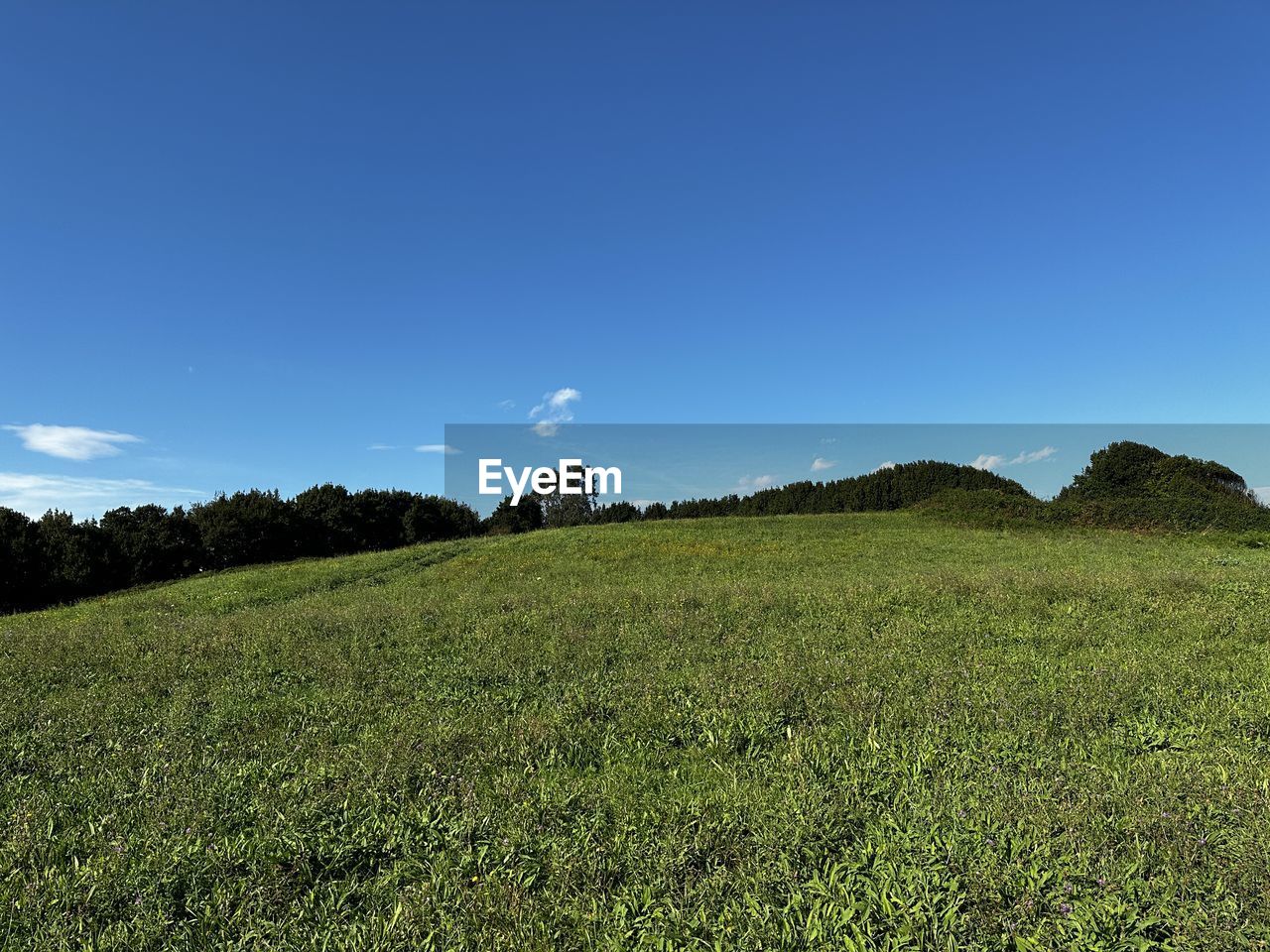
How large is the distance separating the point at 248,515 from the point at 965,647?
46109mm

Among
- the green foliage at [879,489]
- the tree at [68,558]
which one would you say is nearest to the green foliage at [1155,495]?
the green foliage at [879,489]

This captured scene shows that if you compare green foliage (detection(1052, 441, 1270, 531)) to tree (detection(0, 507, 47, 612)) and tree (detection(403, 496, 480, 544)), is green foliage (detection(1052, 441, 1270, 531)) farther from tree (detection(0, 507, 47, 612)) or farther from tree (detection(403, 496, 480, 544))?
tree (detection(0, 507, 47, 612))

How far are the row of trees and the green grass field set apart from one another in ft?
109

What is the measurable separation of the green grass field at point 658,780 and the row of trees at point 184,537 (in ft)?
109

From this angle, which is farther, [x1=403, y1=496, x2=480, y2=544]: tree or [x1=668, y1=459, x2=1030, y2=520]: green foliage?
[x1=403, y1=496, x2=480, y2=544]: tree

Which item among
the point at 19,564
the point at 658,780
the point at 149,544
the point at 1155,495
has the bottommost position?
the point at 658,780

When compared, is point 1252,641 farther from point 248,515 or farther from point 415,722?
point 248,515

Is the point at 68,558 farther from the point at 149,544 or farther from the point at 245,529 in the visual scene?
the point at 245,529

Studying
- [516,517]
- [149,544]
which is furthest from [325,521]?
[516,517]

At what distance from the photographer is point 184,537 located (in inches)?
1641

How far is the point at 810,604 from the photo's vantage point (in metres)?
12.5

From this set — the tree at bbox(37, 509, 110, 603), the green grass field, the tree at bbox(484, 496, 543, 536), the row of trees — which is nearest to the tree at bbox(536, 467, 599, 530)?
the tree at bbox(484, 496, 543, 536)

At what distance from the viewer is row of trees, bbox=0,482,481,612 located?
35.9 meters

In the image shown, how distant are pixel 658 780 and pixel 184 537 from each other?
46.8m
